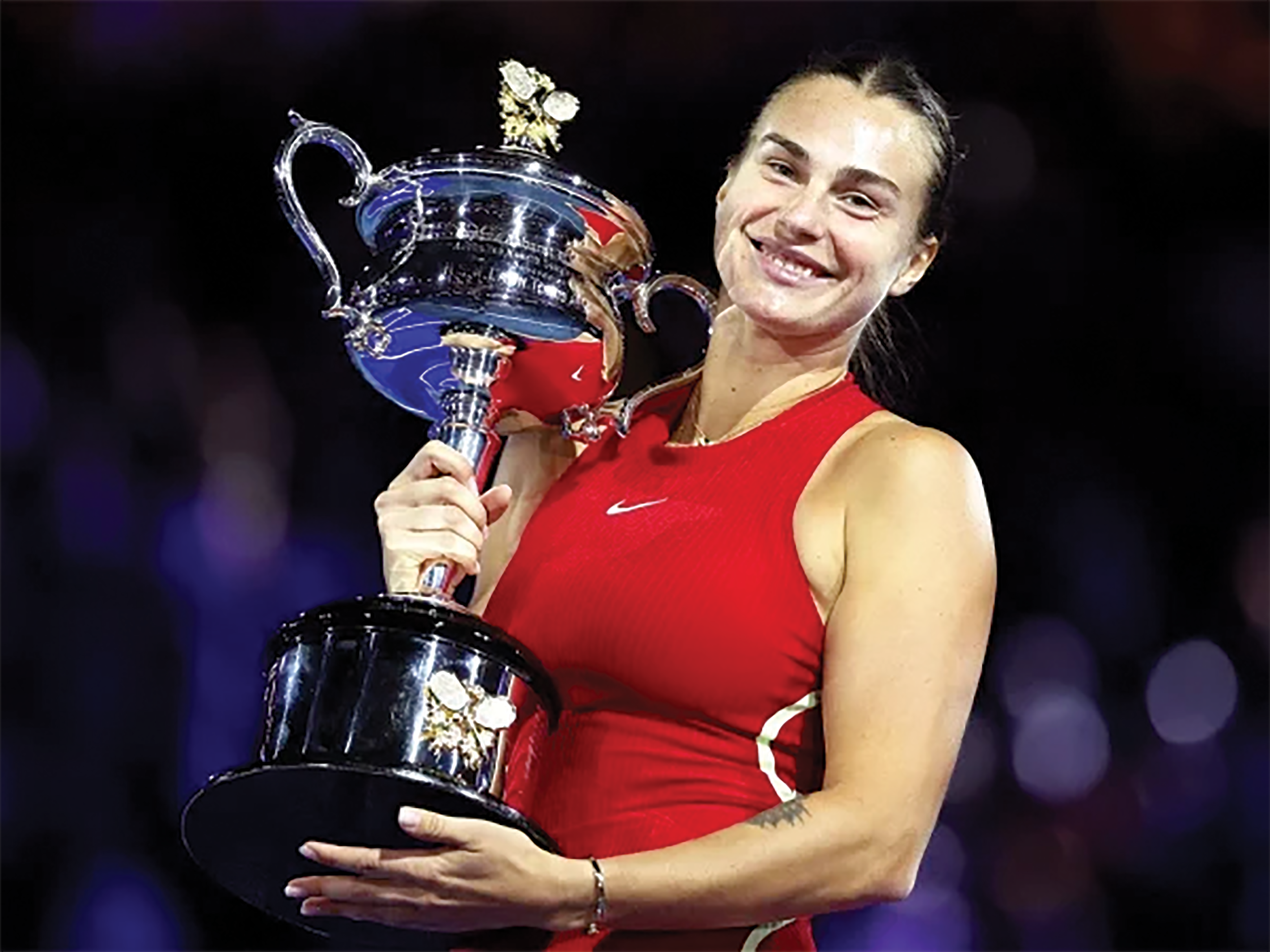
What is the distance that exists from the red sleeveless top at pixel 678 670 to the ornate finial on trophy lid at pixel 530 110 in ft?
1.06

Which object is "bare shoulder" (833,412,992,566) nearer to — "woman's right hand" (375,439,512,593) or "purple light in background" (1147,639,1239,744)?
"woman's right hand" (375,439,512,593)

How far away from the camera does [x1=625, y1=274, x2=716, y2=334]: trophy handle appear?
1610 mm

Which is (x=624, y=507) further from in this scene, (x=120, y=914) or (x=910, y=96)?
(x=120, y=914)

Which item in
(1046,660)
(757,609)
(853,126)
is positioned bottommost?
(757,609)

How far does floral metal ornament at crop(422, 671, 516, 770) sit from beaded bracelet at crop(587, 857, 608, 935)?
0.11 meters

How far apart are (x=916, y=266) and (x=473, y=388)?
0.41m

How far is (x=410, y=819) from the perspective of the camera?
121 centimetres

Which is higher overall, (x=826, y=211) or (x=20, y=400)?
(x=20, y=400)

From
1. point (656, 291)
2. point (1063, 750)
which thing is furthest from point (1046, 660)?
Answer: point (656, 291)

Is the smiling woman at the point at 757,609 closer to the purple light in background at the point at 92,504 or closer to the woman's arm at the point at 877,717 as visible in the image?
the woman's arm at the point at 877,717

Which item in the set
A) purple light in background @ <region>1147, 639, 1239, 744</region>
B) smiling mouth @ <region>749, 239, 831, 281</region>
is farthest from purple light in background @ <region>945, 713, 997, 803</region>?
smiling mouth @ <region>749, 239, 831, 281</region>

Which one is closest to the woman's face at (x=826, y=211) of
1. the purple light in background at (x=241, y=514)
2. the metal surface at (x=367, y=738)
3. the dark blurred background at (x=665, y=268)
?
the metal surface at (x=367, y=738)

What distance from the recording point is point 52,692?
2.90 meters

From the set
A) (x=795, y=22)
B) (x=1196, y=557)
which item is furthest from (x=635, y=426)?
(x=1196, y=557)
